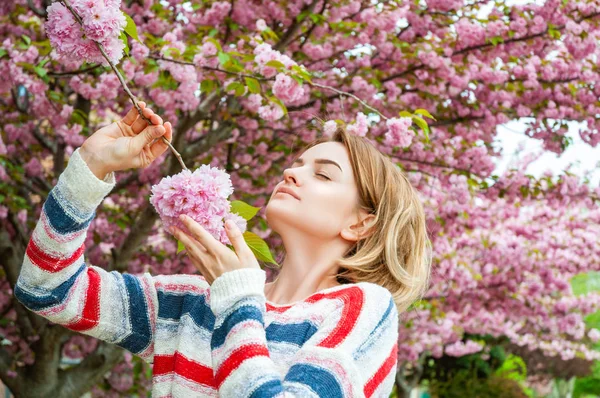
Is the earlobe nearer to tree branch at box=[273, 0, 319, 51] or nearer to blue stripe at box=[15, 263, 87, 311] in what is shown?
blue stripe at box=[15, 263, 87, 311]

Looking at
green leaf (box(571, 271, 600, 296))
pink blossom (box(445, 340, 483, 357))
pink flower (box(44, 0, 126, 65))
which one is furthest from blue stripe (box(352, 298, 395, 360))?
green leaf (box(571, 271, 600, 296))

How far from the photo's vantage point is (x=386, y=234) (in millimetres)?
2271

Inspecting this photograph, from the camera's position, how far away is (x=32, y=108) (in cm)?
633

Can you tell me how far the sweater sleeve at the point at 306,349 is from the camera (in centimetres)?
166

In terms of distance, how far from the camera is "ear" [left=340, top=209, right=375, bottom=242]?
226 centimetres

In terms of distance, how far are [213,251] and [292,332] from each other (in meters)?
0.33

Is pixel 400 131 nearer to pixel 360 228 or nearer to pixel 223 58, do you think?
pixel 223 58

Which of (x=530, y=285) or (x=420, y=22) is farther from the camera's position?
(x=530, y=285)

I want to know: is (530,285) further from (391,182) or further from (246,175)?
(391,182)

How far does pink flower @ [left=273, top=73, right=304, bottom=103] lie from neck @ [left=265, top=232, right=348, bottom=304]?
2.13 metres

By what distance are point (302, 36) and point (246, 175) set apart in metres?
1.40

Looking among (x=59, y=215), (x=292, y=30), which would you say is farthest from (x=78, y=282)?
(x=292, y=30)

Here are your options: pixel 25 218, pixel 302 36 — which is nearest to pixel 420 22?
pixel 302 36

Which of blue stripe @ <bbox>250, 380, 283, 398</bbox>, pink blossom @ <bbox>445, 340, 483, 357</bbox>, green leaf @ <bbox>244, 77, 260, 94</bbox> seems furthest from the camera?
pink blossom @ <bbox>445, 340, 483, 357</bbox>
